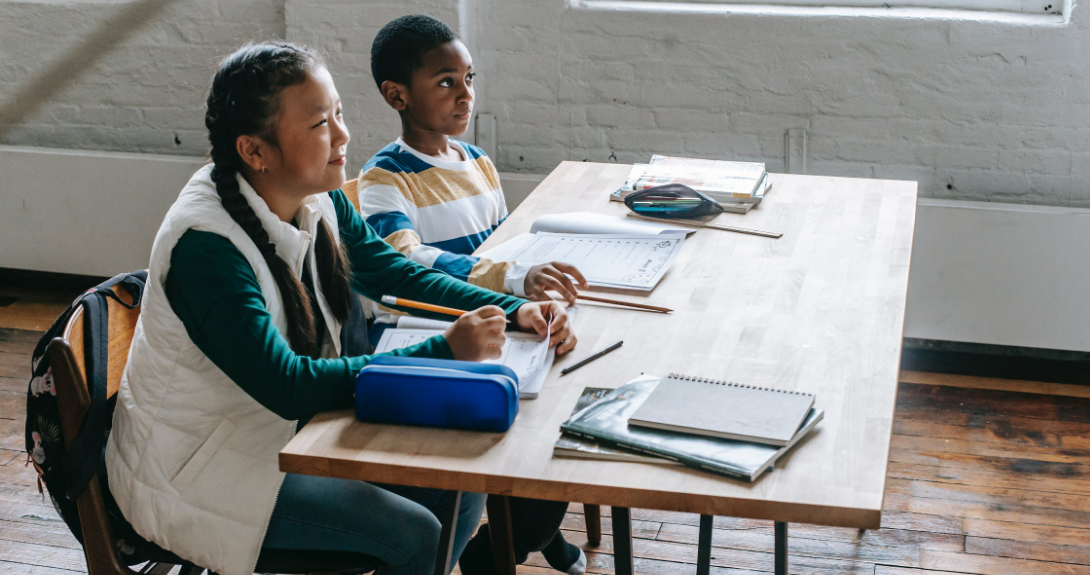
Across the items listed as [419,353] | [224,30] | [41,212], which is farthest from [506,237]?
[41,212]

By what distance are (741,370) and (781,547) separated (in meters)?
0.45

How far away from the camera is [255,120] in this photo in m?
1.36

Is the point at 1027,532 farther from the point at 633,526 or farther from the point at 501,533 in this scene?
the point at 501,533

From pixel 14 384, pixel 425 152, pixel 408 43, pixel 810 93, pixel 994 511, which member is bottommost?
pixel 994 511

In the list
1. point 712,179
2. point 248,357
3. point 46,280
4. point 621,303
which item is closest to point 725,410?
point 621,303

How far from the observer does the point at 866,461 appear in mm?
1077

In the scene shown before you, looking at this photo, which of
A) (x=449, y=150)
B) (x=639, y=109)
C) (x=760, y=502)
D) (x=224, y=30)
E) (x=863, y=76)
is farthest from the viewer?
(x=224, y=30)

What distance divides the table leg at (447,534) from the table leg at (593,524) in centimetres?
82

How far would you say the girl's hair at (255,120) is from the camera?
4.39 feet

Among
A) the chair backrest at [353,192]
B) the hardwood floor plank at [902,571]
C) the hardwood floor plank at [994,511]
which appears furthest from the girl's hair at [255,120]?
the hardwood floor plank at [994,511]

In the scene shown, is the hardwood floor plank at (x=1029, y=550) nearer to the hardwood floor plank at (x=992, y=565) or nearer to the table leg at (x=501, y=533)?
the hardwood floor plank at (x=992, y=565)

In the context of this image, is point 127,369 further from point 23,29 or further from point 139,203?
point 23,29

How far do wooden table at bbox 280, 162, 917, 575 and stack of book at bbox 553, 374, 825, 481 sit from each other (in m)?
0.02

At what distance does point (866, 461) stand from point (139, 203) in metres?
2.95
